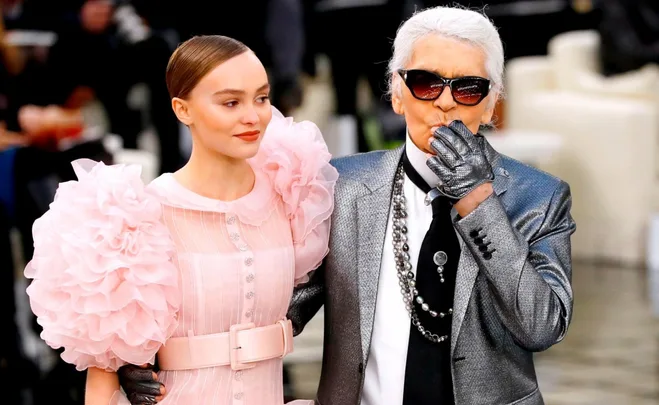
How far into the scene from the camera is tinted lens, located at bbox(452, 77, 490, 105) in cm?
311

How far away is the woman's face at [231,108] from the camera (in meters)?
3.04

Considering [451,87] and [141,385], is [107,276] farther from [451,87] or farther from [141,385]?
[451,87]

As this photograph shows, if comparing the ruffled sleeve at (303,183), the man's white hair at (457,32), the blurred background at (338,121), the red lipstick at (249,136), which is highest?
the man's white hair at (457,32)

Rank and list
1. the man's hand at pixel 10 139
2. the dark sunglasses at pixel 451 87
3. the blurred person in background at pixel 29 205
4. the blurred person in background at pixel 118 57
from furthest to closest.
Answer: the blurred person in background at pixel 118 57, the man's hand at pixel 10 139, the blurred person in background at pixel 29 205, the dark sunglasses at pixel 451 87

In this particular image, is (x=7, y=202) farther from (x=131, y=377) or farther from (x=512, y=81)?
(x=512, y=81)

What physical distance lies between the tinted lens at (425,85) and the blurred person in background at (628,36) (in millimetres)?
7452

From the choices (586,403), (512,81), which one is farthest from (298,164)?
(512,81)

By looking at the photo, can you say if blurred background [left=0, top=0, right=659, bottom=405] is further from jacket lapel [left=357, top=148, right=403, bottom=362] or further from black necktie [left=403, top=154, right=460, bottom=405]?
black necktie [left=403, top=154, right=460, bottom=405]

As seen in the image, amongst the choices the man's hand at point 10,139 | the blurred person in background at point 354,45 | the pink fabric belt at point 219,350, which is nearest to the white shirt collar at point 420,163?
the pink fabric belt at point 219,350

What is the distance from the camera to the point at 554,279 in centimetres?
310

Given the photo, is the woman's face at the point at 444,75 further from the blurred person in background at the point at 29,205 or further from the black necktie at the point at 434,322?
the blurred person in background at the point at 29,205

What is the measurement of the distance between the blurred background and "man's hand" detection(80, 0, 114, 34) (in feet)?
0.03

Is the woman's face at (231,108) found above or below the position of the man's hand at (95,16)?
above

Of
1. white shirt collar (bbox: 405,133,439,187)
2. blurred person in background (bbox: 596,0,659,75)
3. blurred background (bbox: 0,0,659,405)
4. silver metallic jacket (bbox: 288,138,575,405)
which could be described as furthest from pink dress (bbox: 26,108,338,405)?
blurred person in background (bbox: 596,0,659,75)
